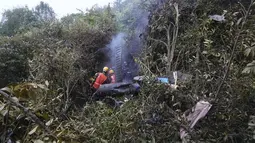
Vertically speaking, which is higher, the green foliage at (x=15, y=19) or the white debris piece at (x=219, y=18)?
the green foliage at (x=15, y=19)

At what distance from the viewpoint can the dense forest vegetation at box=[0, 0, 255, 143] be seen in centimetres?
302

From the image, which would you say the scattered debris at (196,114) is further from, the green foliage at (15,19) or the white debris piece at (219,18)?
the green foliage at (15,19)

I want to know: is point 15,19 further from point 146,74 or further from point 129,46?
point 146,74

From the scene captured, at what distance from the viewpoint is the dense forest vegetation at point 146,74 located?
3.02 m

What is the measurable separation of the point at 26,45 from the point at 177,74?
6.46 m

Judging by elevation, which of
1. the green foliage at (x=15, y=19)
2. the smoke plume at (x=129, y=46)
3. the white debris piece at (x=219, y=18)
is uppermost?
the green foliage at (x=15, y=19)

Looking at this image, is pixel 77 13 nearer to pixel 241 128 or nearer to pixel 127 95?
pixel 127 95

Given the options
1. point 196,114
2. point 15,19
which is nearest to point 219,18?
point 196,114

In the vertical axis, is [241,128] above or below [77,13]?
below

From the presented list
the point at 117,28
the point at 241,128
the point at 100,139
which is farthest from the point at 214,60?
the point at 117,28

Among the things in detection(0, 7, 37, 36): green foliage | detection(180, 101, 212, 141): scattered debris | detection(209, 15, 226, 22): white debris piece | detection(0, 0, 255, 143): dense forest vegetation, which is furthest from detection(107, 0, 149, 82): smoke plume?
detection(0, 7, 37, 36): green foliage

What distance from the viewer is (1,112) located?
269cm

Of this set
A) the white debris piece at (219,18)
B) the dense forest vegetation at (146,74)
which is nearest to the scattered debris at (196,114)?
the dense forest vegetation at (146,74)

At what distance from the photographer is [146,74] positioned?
185 inches
